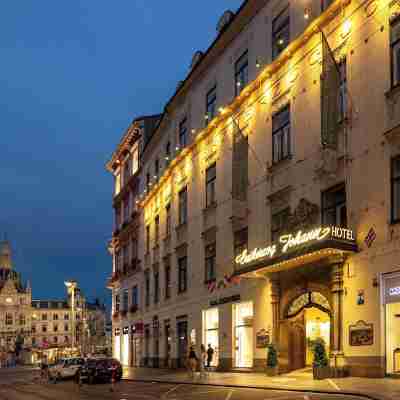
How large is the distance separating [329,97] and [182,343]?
83.3 ft

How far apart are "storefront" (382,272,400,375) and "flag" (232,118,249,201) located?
11137mm

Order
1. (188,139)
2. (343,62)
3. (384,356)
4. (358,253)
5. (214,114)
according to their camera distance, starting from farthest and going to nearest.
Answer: (188,139) < (214,114) < (343,62) < (358,253) < (384,356)

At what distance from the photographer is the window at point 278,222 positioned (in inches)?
1269

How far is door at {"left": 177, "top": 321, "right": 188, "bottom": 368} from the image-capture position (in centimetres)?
4683

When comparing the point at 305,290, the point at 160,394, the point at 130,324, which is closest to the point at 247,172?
the point at 305,290

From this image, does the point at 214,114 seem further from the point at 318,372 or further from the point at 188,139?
the point at 318,372

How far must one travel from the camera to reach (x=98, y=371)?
3738 centimetres

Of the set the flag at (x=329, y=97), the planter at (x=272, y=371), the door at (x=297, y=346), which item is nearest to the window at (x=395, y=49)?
the flag at (x=329, y=97)

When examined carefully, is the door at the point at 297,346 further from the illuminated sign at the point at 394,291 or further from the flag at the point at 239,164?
the illuminated sign at the point at 394,291

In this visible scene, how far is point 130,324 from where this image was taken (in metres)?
66.5

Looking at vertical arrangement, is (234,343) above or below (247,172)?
below

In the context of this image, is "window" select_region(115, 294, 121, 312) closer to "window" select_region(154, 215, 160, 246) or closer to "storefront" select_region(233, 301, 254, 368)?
"window" select_region(154, 215, 160, 246)

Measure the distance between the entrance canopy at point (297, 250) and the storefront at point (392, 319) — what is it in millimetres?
2212

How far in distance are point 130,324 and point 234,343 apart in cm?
2967
